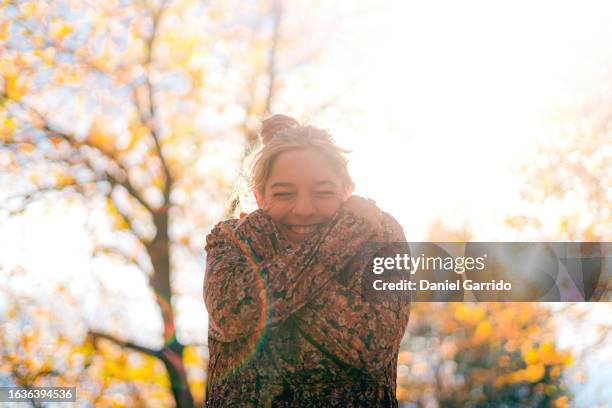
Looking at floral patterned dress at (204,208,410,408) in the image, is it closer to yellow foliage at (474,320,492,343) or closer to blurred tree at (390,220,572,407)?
blurred tree at (390,220,572,407)

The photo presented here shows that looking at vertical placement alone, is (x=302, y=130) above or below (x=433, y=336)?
below

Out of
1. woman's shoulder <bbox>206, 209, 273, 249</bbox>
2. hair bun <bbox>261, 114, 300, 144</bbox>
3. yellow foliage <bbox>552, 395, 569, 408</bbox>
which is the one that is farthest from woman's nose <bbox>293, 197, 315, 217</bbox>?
Result: yellow foliage <bbox>552, 395, 569, 408</bbox>

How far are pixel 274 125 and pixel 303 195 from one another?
0.40 metres

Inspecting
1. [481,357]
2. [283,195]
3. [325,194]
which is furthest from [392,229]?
[481,357]

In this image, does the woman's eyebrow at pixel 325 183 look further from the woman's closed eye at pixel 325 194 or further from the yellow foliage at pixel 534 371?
the yellow foliage at pixel 534 371

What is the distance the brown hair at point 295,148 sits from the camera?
79.0 inches

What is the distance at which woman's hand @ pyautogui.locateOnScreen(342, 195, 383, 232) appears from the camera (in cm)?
191

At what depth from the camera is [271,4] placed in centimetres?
858

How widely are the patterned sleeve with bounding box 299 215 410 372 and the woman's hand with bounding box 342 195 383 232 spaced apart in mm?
181

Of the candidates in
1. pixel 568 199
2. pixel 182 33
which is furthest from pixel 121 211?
pixel 568 199

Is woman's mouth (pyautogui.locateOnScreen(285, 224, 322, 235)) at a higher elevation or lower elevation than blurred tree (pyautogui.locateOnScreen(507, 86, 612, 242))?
lower

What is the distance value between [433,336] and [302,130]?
378 inches

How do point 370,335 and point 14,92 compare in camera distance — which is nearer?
point 370,335

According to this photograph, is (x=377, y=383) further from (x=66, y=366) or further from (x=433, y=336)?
(x=433, y=336)
